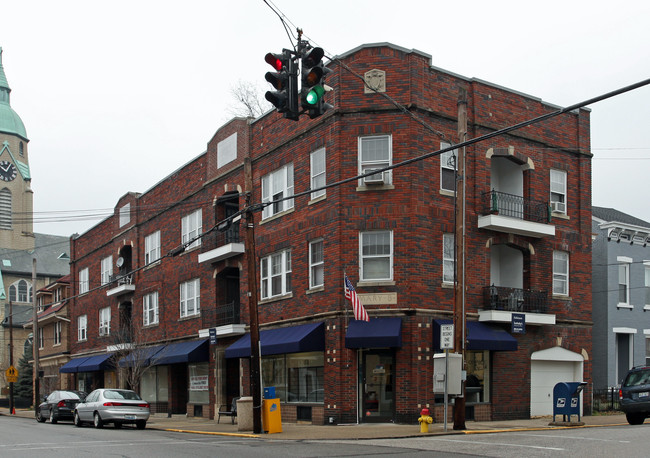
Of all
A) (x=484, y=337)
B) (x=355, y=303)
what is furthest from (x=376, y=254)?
(x=484, y=337)

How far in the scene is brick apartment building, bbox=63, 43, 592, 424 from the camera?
2400 cm

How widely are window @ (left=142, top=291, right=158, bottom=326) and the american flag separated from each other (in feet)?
61.2

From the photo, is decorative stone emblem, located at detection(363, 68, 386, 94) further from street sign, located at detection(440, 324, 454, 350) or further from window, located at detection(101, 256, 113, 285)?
window, located at detection(101, 256, 113, 285)

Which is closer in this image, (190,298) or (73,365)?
(190,298)

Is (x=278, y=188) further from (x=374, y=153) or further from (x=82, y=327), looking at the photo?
(x=82, y=327)

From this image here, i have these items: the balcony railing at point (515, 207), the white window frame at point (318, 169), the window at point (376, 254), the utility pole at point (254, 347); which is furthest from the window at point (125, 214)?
the balcony railing at point (515, 207)

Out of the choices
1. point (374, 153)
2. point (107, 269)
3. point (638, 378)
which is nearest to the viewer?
point (638, 378)

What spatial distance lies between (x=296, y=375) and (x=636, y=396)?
35.8 ft

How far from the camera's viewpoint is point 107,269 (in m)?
46.1

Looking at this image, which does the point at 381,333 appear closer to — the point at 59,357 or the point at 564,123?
the point at 564,123

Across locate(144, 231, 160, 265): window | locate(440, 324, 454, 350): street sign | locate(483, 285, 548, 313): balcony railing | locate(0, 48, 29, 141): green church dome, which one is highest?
locate(0, 48, 29, 141): green church dome

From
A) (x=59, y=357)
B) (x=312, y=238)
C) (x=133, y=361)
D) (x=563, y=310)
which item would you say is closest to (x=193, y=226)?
(x=133, y=361)

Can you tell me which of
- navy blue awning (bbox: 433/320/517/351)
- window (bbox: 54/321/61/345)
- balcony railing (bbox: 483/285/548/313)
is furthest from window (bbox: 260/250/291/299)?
window (bbox: 54/321/61/345)

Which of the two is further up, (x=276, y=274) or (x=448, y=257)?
(x=448, y=257)
